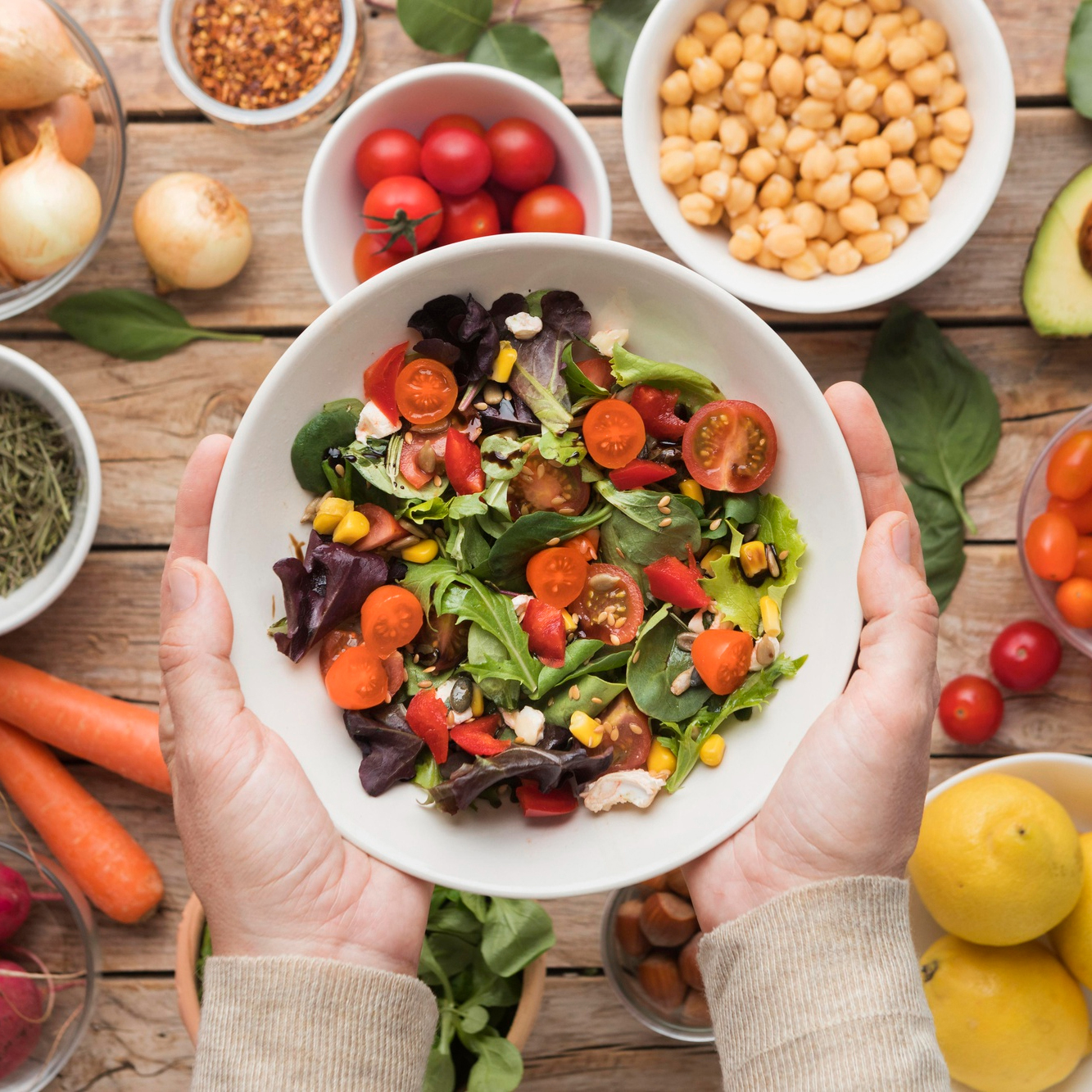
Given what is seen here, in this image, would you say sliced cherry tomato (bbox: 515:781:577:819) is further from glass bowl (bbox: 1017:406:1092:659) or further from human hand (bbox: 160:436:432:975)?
glass bowl (bbox: 1017:406:1092:659)

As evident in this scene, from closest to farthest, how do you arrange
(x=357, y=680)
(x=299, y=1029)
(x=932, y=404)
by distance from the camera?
1. (x=299, y=1029)
2. (x=357, y=680)
3. (x=932, y=404)

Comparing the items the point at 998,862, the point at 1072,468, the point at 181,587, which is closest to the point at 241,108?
the point at 181,587

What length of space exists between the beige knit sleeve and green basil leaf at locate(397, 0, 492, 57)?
1766 millimetres

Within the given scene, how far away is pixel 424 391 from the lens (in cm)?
159

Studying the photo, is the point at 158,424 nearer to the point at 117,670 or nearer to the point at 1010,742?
the point at 117,670

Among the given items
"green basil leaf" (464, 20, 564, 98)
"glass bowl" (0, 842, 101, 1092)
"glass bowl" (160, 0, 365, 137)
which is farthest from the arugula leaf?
"glass bowl" (0, 842, 101, 1092)

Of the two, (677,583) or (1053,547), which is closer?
(677,583)

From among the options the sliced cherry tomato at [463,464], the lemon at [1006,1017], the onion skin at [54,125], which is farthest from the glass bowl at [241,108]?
the lemon at [1006,1017]

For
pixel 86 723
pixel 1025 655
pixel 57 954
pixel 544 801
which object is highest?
pixel 544 801

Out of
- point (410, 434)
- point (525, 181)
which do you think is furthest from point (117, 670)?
point (525, 181)

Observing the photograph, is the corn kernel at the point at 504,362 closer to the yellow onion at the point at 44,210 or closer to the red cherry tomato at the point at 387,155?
the red cherry tomato at the point at 387,155

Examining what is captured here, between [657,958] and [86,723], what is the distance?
4.26 feet

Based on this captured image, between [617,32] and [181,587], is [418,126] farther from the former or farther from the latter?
[181,587]

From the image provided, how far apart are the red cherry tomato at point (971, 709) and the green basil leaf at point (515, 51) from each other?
157 centimetres
